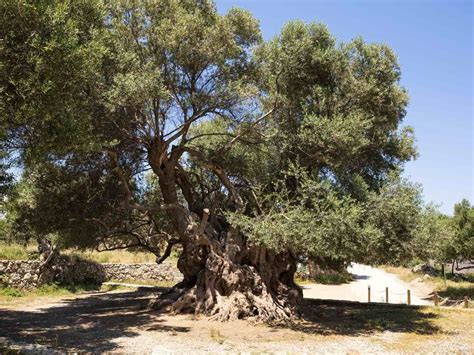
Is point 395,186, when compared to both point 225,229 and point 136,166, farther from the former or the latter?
point 136,166

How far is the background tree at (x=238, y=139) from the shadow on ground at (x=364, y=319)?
1.20 m

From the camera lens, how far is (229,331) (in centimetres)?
1313

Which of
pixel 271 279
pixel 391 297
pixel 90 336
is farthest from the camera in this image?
pixel 391 297

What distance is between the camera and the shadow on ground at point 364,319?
14148 mm

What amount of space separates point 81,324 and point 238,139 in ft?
27.4

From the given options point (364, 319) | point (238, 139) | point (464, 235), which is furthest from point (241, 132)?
Result: point (464, 235)

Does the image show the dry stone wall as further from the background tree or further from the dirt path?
the dirt path

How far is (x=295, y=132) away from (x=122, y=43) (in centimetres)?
653

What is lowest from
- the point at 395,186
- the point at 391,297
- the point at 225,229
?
the point at 391,297

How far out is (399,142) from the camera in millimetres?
17578

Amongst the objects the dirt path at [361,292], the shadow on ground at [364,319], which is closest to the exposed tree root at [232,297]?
the shadow on ground at [364,319]

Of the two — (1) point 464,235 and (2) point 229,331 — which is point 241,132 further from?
(1) point 464,235

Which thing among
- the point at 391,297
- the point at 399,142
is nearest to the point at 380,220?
the point at 399,142

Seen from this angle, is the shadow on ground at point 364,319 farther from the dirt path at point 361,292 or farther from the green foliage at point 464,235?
the green foliage at point 464,235
